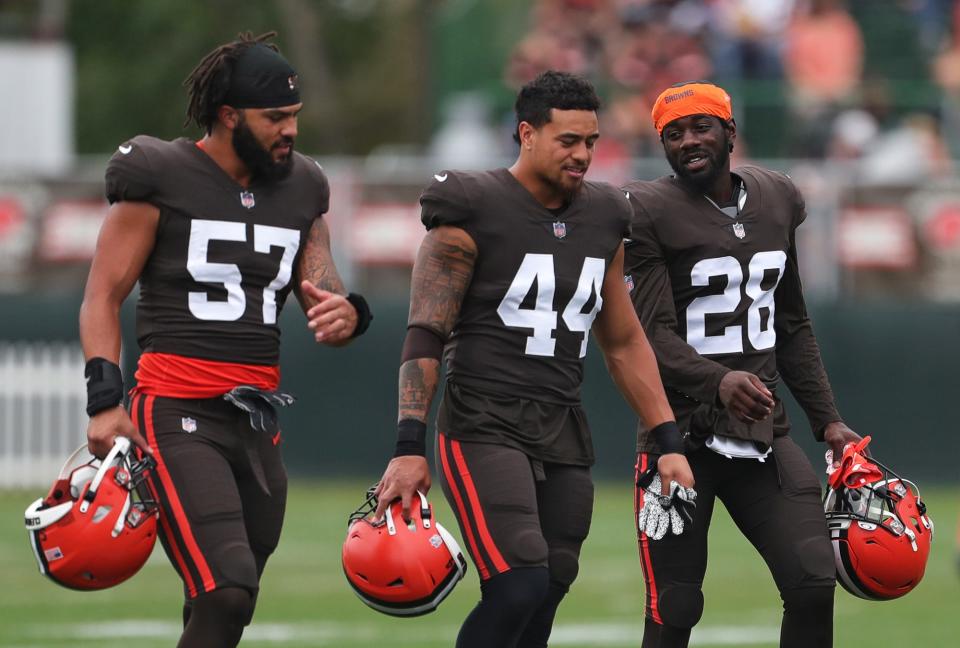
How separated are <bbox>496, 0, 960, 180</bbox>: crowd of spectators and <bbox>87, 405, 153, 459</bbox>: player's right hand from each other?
421 inches

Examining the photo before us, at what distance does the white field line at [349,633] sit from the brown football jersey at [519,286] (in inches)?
120

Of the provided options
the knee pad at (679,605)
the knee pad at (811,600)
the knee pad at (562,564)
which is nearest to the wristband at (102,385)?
the knee pad at (562,564)

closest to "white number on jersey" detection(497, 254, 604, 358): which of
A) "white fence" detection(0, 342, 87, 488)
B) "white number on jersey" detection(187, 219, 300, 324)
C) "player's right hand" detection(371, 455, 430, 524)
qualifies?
"player's right hand" detection(371, 455, 430, 524)

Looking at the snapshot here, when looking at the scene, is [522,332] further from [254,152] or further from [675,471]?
[254,152]

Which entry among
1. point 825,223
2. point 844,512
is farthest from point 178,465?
point 825,223

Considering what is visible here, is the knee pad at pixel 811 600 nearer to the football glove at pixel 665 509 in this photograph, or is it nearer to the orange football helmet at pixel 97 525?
the football glove at pixel 665 509

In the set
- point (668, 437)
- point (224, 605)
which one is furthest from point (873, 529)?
point (224, 605)

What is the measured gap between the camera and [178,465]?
18.6 ft

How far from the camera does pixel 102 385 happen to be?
5.60m

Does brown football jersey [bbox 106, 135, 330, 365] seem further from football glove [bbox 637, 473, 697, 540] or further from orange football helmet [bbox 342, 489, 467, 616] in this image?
football glove [bbox 637, 473, 697, 540]

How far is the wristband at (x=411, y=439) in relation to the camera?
18.4 ft

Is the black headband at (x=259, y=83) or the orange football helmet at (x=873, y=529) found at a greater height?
the black headband at (x=259, y=83)

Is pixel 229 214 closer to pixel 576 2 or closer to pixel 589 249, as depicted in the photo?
pixel 589 249

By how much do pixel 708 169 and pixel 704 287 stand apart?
39 cm
